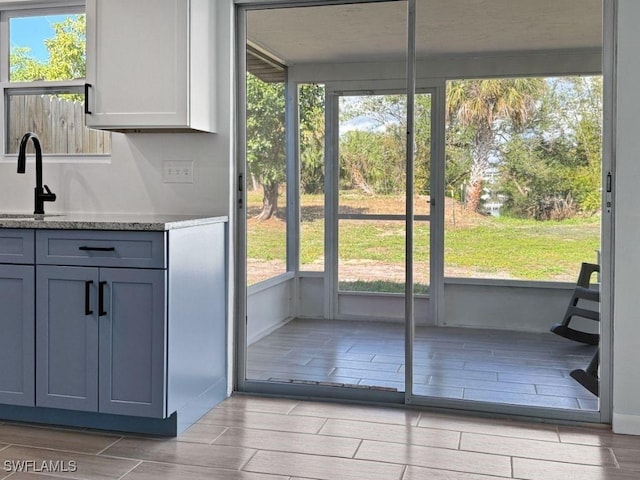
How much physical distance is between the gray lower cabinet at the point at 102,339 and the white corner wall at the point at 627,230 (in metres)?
1.99

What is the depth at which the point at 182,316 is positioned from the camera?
9.92ft

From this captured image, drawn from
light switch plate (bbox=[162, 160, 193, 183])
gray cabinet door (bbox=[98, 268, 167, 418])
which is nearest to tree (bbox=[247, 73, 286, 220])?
light switch plate (bbox=[162, 160, 193, 183])

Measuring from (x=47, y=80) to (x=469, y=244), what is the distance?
2456 mm

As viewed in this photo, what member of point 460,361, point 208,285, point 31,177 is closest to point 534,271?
point 460,361

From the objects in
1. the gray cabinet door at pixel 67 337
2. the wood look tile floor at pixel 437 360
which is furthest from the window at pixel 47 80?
the wood look tile floor at pixel 437 360

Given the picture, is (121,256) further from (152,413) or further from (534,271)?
(534,271)

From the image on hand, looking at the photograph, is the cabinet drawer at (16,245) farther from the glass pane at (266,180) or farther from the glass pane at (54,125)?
the glass pane at (266,180)

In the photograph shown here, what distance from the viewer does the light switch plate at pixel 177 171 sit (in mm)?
3582

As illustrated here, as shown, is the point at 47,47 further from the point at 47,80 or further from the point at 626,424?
the point at 626,424

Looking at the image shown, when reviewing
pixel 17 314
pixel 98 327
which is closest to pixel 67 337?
pixel 98 327

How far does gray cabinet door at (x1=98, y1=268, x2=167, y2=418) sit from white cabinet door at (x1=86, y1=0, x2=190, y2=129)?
2.70 feet

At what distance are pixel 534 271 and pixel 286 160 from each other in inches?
53.5

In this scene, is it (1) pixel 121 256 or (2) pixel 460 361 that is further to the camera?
(2) pixel 460 361

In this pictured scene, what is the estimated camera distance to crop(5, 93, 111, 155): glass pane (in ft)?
12.4
